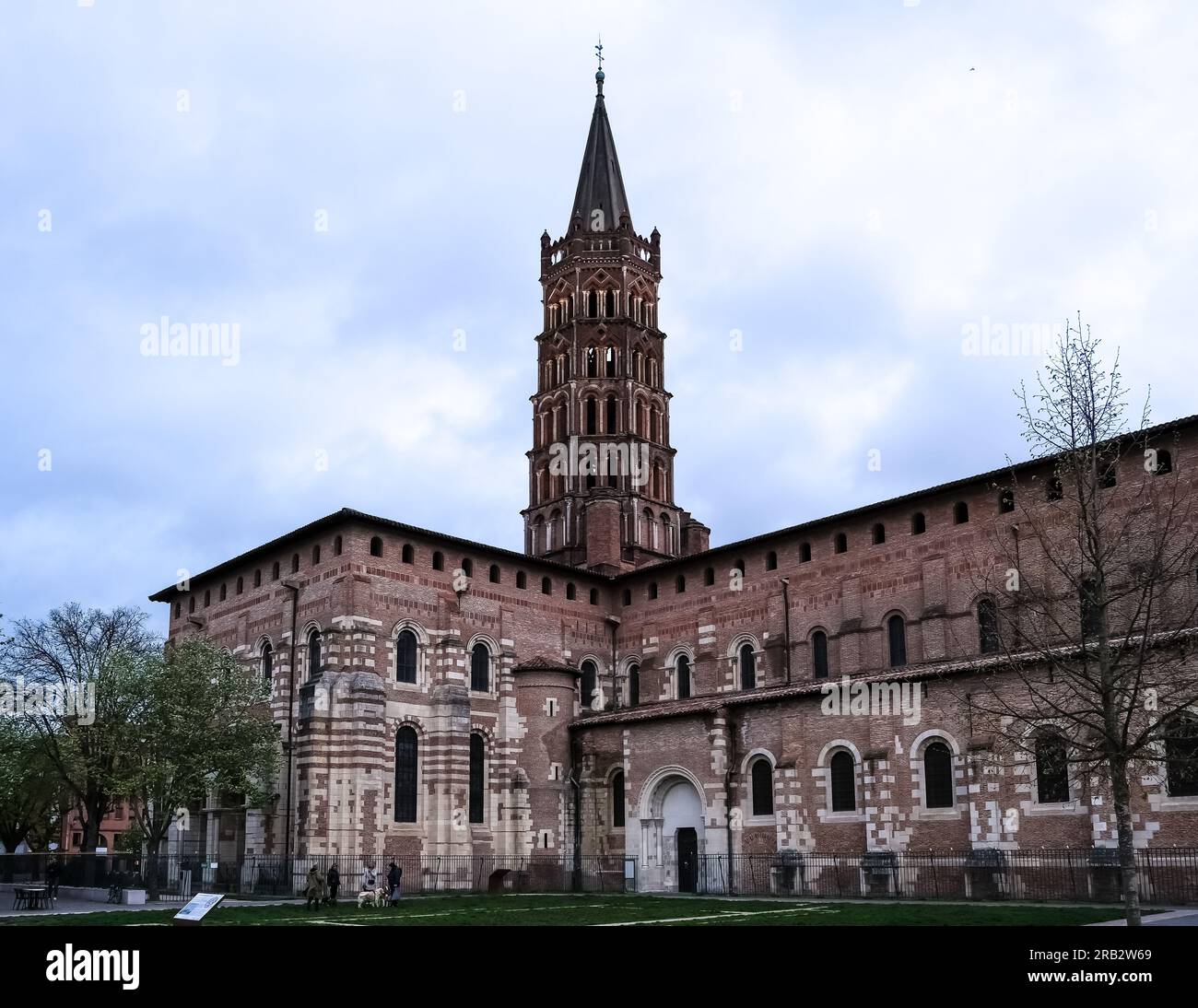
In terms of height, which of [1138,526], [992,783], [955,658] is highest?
[1138,526]

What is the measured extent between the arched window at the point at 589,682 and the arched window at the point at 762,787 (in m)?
11.6

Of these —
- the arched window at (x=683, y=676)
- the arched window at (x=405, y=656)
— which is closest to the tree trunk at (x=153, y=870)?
the arched window at (x=405, y=656)

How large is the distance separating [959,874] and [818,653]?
12.6m

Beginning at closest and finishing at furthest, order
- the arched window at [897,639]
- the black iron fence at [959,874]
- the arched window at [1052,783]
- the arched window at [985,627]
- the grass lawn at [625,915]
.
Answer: the grass lawn at [625,915]
the black iron fence at [959,874]
the arched window at [1052,783]
the arched window at [985,627]
the arched window at [897,639]

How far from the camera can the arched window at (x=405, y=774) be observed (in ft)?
145

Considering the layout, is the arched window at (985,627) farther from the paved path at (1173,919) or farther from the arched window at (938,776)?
the paved path at (1173,919)

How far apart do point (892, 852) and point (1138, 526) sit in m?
12.4

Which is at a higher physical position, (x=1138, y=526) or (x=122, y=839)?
(x=1138, y=526)

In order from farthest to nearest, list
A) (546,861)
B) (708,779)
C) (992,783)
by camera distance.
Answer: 1. (546,861)
2. (708,779)
3. (992,783)

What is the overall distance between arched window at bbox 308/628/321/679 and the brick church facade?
0.42ft

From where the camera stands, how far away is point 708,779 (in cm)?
4288

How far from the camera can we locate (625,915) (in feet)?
Result: 97.9
